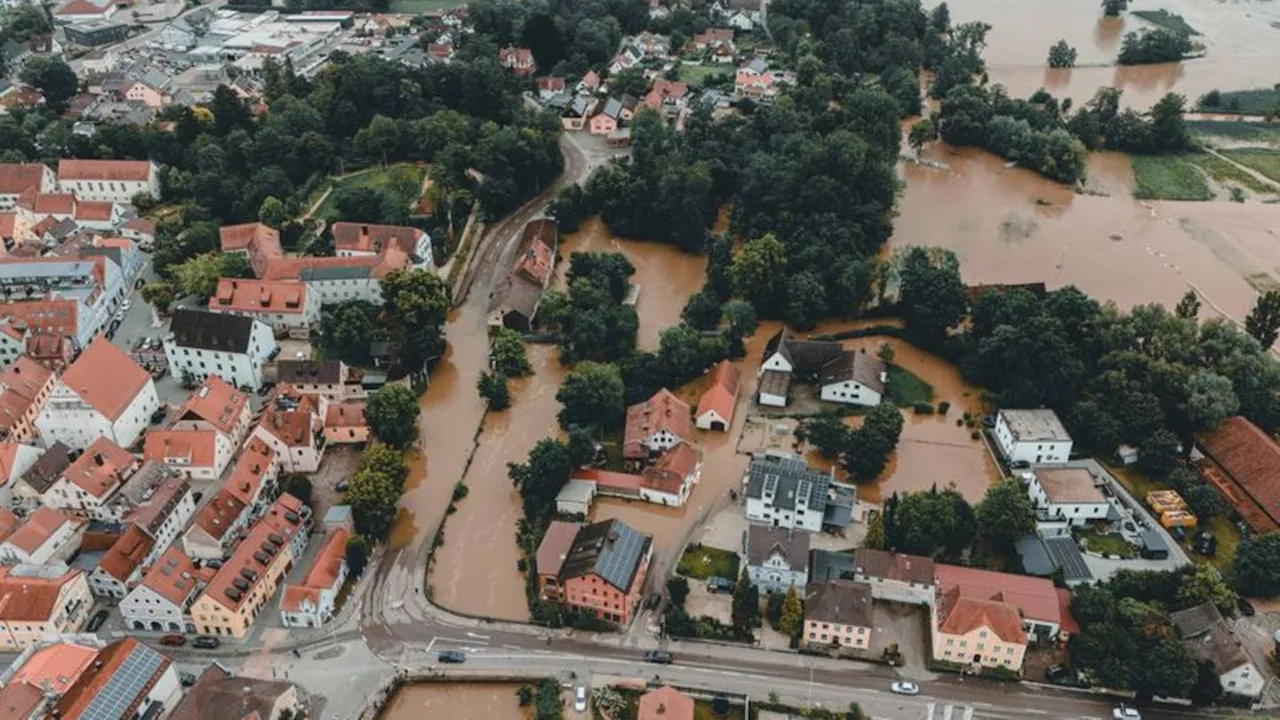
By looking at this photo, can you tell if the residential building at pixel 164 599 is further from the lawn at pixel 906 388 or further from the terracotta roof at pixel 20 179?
the terracotta roof at pixel 20 179

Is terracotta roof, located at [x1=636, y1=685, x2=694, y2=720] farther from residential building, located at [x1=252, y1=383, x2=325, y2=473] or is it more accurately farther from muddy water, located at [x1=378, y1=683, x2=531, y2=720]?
residential building, located at [x1=252, y1=383, x2=325, y2=473]

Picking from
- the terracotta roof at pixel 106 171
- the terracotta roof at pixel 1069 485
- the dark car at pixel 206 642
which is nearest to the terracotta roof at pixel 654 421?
the terracotta roof at pixel 1069 485

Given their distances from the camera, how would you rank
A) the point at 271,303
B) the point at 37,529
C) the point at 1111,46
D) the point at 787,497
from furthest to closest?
the point at 1111,46 < the point at 271,303 < the point at 787,497 < the point at 37,529

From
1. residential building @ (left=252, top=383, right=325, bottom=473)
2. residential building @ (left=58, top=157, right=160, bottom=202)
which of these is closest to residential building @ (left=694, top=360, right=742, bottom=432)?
residential building @ (left=252, top=383, right=325, bottom=473)

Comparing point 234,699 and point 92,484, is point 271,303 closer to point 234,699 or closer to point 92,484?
point 92,484

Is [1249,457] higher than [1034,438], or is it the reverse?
[1249,457]

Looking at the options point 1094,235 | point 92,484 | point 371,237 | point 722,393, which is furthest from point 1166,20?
point 92,484

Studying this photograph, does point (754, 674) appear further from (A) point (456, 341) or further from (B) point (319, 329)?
(B) point (319, 329)
